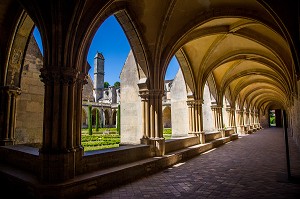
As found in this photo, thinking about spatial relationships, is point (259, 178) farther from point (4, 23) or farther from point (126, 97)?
point (4, 23)

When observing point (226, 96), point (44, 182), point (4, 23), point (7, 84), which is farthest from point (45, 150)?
point (226, 96)

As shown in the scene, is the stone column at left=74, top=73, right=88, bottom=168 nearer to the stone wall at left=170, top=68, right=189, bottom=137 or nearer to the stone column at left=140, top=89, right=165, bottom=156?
the stone column at left=140, top=89, right=165, bottom=156

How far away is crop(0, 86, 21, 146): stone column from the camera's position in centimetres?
584

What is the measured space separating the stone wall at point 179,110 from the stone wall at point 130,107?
441 centimetres

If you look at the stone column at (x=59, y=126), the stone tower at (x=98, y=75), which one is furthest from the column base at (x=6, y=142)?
the stone tower at (x=98, y=75)

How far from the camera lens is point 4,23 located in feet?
19.1

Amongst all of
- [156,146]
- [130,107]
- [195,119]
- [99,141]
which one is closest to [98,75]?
[99,141]

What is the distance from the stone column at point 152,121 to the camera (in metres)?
6.44

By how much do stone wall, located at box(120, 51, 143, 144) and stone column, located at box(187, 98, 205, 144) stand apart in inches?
143

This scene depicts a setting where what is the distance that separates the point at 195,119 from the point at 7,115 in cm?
743

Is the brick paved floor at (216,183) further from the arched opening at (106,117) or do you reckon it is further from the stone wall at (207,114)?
the arched opening at (106,117)

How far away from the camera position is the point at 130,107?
7.41 metres

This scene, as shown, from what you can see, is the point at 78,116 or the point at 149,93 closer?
the point at 78,116

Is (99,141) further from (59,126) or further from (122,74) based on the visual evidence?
(59,126)
